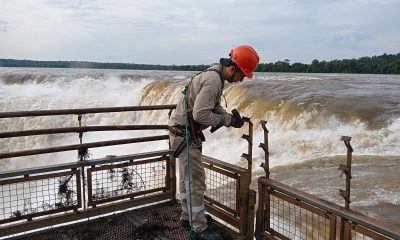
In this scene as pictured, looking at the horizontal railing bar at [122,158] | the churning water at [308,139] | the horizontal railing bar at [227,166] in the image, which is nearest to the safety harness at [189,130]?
the horizontal railing bar at [227,166]

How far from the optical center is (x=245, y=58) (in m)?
3.54

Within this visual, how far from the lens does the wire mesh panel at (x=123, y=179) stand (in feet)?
14.7

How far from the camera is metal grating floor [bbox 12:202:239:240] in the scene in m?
3.99

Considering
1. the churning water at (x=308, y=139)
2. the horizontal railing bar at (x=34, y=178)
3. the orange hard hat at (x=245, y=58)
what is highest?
the orange hard hat at (x=245, y=58)

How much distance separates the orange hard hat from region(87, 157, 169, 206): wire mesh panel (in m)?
1.86

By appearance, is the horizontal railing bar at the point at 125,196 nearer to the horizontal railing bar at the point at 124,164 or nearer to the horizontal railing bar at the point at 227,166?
the horizontal railing bar at the point at 124,164

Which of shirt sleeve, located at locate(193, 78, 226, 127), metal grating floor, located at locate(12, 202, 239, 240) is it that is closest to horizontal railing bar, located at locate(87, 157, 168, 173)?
metal grating floor, located at locate(12, 202, 239, 240)

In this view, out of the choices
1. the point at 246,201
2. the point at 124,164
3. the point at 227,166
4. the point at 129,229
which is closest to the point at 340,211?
the point at 246,201

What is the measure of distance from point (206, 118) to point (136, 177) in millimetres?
1788

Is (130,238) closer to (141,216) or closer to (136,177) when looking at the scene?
(141,216)

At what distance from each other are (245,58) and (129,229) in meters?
2.26

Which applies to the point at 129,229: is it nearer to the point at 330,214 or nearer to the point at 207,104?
the point at 207,104

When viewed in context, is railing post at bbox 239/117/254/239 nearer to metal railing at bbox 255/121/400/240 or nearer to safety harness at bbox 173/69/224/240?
metal railing at bbox 255/121/400/240

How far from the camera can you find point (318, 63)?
58969 mm
